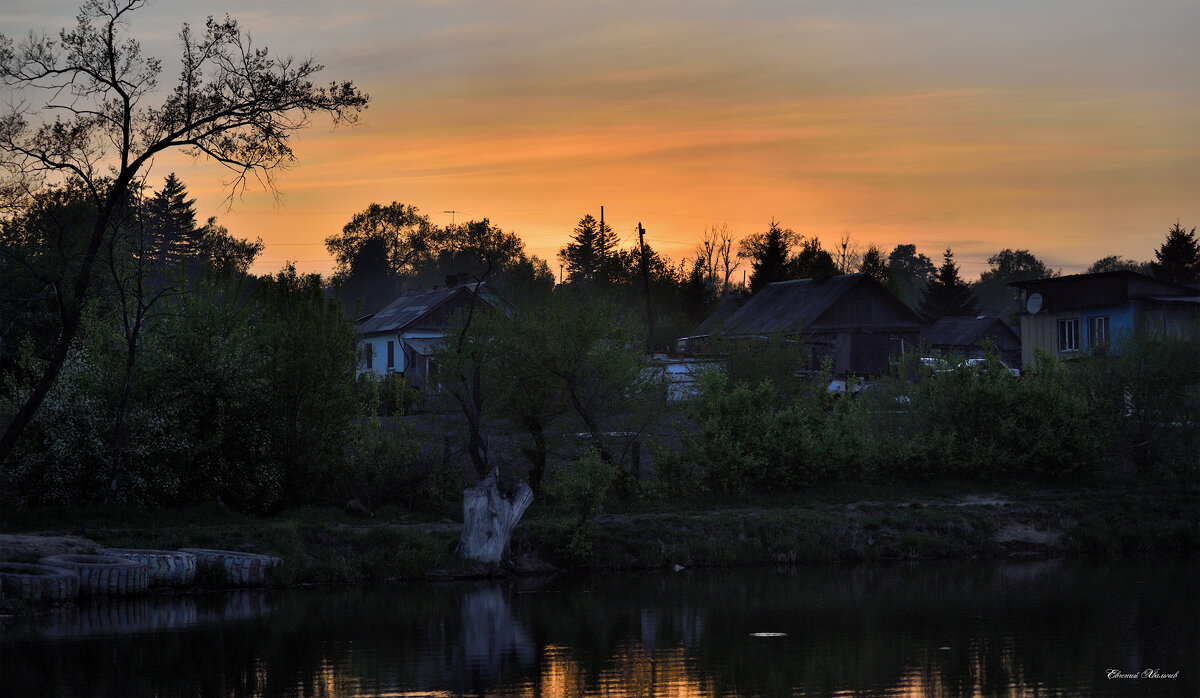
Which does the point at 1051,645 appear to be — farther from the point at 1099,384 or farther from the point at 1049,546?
the point at 1099,384

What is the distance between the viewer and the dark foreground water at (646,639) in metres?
15.2

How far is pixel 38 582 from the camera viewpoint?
70.9 feet

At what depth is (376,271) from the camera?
130 m

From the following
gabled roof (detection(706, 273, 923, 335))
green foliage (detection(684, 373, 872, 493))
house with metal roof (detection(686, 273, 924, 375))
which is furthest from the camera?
gabled roof (detection(706, 273, 923, 335))

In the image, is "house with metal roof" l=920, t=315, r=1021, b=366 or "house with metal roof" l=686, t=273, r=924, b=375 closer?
"house with metal roof" l=686, t=273, r=924, b=375

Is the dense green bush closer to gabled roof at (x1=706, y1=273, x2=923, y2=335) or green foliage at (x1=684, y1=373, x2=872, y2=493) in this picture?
green foliage at (x1=684, y1=373, x2=872, y2=493)

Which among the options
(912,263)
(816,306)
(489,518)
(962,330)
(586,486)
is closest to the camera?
(489,518)

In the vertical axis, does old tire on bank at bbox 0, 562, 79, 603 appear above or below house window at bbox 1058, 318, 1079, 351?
below

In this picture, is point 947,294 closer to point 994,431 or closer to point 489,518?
point 994,431

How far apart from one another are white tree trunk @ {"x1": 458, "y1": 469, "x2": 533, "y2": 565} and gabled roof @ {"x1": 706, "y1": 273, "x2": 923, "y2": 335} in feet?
125

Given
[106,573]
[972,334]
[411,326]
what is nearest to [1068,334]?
[972,334]

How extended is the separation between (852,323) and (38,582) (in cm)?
5077

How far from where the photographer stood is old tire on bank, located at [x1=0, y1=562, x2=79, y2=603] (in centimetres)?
2138

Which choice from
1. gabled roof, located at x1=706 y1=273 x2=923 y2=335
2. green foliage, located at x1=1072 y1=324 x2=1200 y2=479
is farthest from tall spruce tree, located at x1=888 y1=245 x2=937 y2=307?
green foliage, located at x1=1072 y1=324 x2=1200 y2=479
